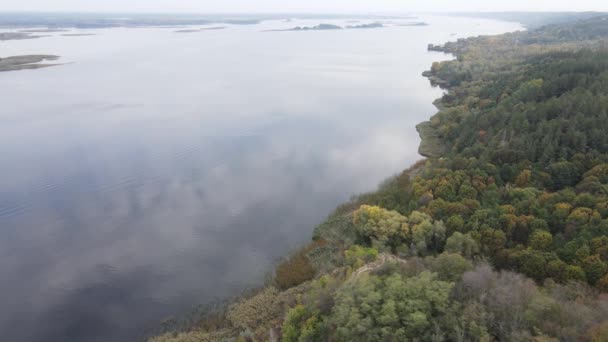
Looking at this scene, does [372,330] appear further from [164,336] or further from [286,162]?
[286,162]

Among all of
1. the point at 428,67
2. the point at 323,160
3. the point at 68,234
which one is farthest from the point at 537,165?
the point at 428,67

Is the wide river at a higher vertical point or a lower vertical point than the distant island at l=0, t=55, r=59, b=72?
lower

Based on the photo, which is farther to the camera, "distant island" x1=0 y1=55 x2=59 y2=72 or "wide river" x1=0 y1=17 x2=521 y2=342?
"distant island" x1=0 y1=55 x2=59 y2=72

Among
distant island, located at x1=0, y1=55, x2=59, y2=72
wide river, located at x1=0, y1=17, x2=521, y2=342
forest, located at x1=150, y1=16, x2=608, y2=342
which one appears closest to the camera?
forest, located at x1=150, y1=16, x2=608, y2=342

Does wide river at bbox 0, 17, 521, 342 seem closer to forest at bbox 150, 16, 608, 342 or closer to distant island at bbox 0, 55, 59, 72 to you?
forest at bbox 150, 16, 608, 342

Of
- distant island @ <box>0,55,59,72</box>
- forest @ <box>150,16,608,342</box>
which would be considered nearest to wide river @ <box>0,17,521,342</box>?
forest @ <box>150,16,608,342</box>

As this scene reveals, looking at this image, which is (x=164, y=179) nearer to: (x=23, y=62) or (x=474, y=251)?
(x=474, y=251)
